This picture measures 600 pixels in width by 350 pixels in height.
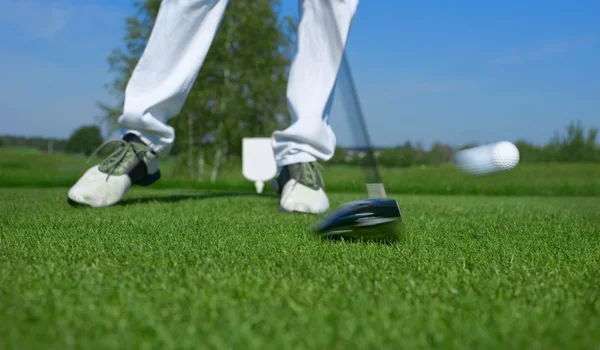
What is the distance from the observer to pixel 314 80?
132 inches

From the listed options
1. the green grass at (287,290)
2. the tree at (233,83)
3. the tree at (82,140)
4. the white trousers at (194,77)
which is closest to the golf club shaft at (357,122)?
the green grass at (287,290)

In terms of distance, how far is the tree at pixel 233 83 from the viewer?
900 inches

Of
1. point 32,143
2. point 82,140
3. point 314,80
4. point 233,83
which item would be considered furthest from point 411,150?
point 82,140

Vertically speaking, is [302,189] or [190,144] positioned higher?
[190,144]

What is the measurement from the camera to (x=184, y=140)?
920 inches

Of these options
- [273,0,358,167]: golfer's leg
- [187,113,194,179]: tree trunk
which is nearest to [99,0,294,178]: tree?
[187,113,194,179]: tree trunk

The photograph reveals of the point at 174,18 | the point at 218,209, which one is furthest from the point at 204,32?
the point at 218,209

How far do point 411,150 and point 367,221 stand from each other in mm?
5542

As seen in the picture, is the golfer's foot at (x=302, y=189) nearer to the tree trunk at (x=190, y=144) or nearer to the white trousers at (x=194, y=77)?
the white trousers at (x=194, y=77)

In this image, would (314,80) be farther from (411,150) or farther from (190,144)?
(190,144)

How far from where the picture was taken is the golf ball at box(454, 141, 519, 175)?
7.13 ft

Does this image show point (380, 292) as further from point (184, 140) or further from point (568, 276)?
point (184, 140)

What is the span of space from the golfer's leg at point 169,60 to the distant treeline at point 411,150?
936 millimetres

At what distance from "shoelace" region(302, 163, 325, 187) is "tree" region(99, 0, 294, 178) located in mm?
19760
